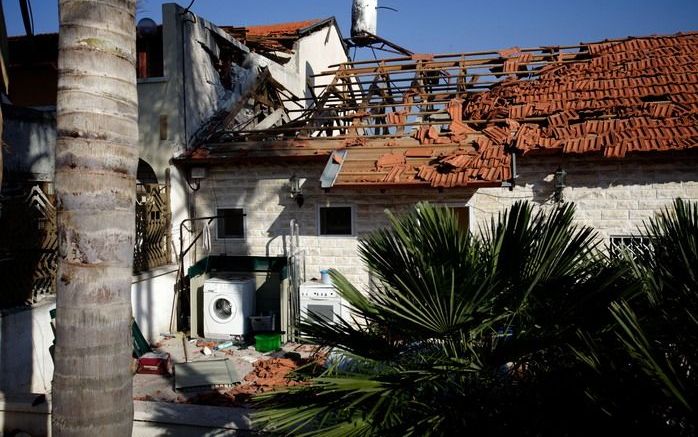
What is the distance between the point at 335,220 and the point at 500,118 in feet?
13.5

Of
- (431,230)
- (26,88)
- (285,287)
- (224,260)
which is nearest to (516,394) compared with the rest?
(431,230)

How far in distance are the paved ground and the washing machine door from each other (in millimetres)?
532

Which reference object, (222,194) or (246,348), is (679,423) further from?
(222,194)

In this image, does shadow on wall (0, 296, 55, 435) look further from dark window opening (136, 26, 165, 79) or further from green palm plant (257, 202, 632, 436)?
dark window opening (136, 26, 165, 79)

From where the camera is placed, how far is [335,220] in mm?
11555

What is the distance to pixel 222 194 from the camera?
1203 cm

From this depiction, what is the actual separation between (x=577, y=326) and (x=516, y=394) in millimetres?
481

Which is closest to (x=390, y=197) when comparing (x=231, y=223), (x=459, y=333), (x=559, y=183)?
(x=559, y=183)

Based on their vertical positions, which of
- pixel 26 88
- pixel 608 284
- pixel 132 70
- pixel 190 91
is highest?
pixel 26 88

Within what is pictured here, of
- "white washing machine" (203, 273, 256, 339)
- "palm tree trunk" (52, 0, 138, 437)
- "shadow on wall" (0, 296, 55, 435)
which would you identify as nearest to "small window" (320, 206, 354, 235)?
"white washing machine" (203, 273, 256, 339)

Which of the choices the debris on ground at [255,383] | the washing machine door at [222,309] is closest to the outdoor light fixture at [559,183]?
the debris on ground at [255,383]

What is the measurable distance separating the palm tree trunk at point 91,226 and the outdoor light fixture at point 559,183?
28.4 ft

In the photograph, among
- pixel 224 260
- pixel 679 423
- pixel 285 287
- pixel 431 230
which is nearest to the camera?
pixel 679 423

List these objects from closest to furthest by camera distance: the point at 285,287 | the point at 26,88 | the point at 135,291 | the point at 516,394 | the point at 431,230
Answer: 1. the point at 516,394
2. the point at 431,230
3. the point at 135,291
4. the point at 285,287
5. the point at 26,88
